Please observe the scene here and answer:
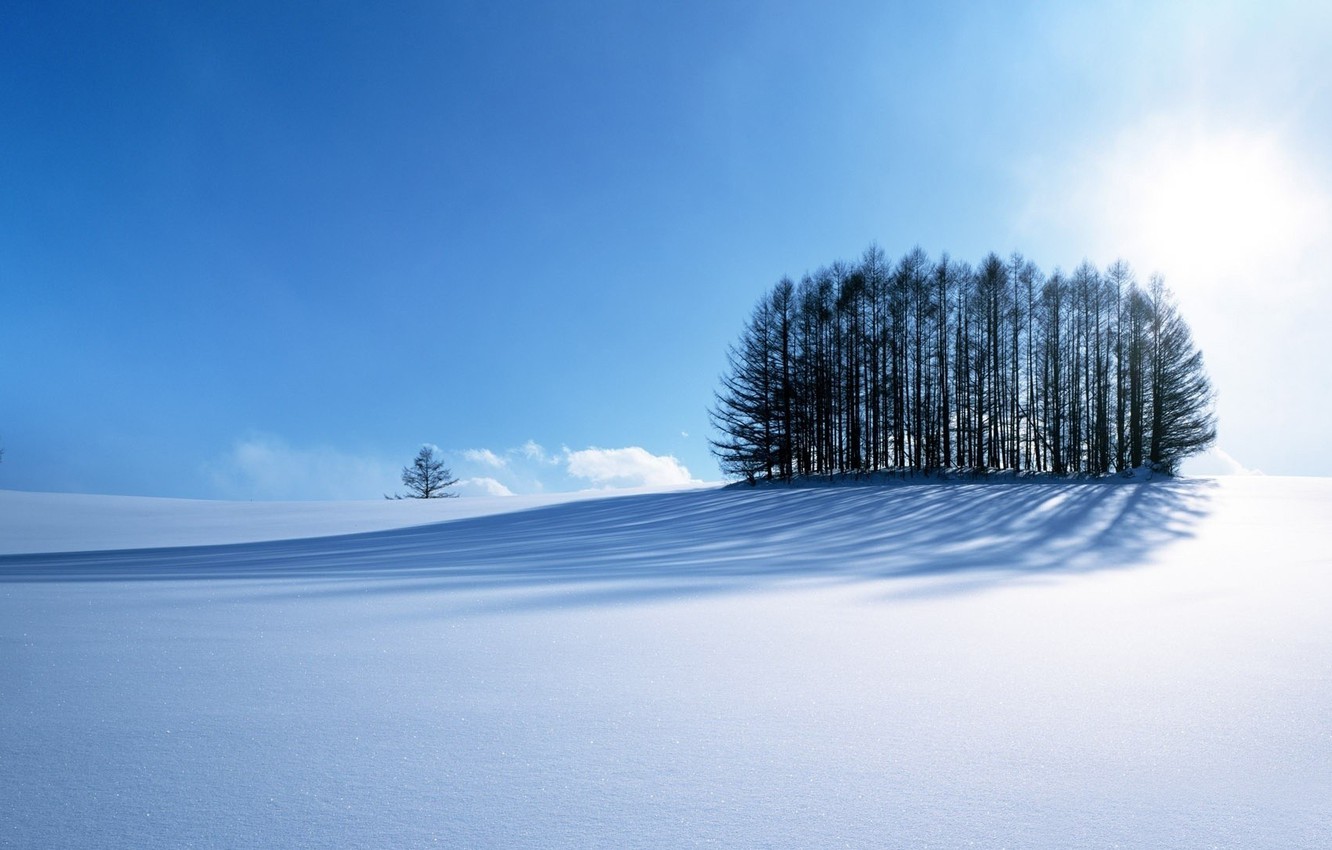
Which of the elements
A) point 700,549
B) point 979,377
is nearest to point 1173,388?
point 979,377

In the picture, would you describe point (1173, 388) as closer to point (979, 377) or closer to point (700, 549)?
point (979, 377)

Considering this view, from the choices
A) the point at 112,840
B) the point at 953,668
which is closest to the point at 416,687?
the point at 112,840

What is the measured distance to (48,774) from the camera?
1066 millimetres

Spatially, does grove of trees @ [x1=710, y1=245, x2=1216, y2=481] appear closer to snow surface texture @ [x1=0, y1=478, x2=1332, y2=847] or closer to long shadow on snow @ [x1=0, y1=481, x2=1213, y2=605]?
long shadow on snow @ [x1=0, y1=481, x2=1213, y2=605]

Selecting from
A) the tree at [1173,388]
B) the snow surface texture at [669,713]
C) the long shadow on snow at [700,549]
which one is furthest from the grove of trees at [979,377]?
the snow surface texture at [669,713]

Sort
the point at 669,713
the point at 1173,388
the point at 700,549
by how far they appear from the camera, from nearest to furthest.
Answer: the point at 669,713, the point at 700,549, the point at 1173,388

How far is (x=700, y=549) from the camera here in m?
5.55

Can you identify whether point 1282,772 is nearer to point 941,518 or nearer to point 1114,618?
point 1114,618

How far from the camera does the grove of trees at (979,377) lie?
18.8 meters

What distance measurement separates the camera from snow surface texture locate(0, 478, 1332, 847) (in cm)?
93

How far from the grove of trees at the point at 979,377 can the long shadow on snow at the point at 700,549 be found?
8437 mm

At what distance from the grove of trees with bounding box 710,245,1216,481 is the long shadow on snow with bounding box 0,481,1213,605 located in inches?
332

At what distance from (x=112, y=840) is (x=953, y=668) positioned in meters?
1.83

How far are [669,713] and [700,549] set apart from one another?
4.22 meters
